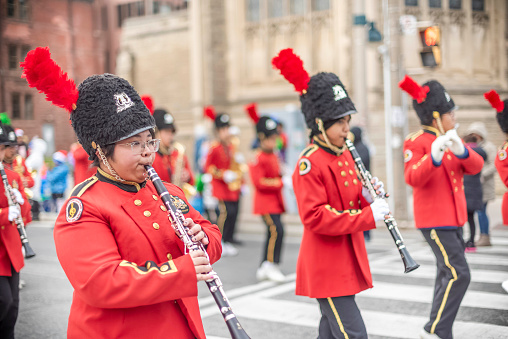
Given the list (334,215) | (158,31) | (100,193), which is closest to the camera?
(100,193)

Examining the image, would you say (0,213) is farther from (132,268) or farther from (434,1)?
(434,1)

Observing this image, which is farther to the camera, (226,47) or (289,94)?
(226,47)

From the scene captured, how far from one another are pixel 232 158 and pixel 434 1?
29.1 feet

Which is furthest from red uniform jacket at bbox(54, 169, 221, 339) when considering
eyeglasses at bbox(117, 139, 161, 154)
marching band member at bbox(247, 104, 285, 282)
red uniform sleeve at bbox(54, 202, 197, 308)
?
marching band member at bbox(247, 104, 285, 282)

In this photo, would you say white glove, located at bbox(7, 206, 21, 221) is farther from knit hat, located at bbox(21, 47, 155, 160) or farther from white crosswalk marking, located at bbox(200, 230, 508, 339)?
knit hat, located at bbox(21, 47, 155, 160)

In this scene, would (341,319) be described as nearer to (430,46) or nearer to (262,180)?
(262,180)

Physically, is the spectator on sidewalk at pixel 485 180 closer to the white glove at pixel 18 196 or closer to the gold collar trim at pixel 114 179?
the white glove at pixel 18 196

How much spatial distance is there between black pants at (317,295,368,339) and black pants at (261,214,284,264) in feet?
13.8

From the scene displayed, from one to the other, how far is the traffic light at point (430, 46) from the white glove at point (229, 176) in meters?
4.50

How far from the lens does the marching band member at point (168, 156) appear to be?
25.7 ft

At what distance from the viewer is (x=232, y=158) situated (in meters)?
10.8

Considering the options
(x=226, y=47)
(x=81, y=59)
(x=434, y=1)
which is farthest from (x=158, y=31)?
(x=81, y=59)

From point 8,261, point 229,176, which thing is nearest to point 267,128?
point 229,176

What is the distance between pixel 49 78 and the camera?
275cm
